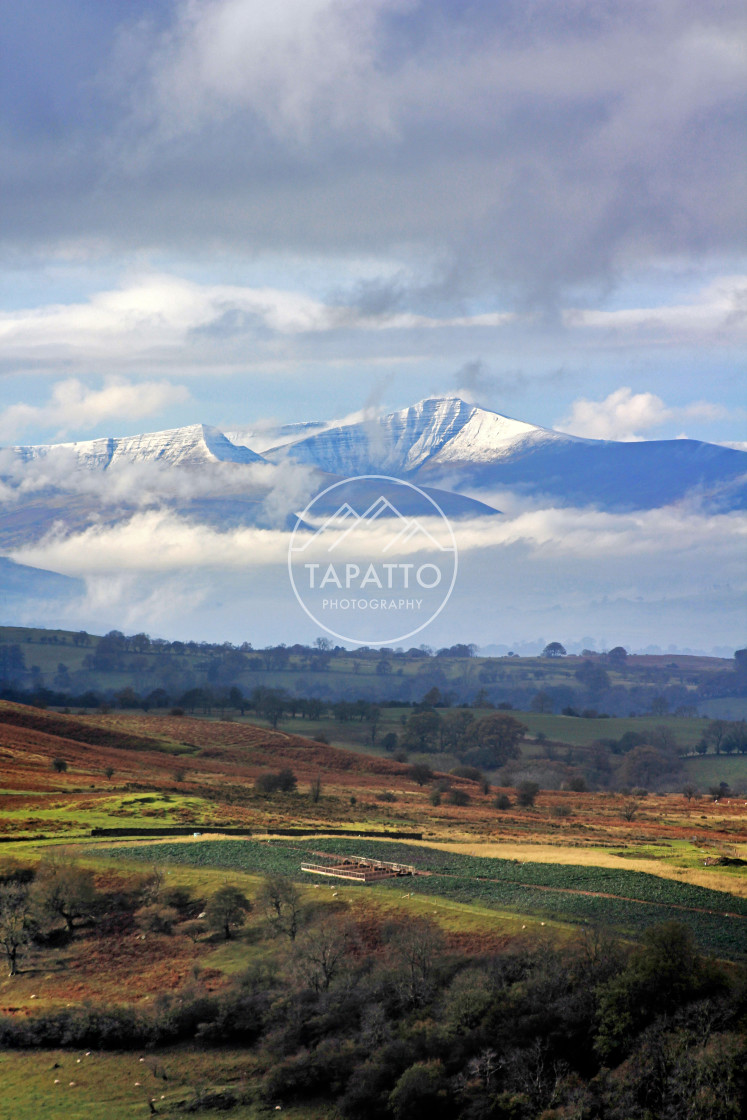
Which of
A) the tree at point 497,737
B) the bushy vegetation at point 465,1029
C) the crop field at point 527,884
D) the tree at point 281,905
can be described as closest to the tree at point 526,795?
the crop field at point 527,884

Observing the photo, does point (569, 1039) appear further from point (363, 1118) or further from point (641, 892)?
point (641, 892)

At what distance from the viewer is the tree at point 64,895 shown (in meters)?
53.9

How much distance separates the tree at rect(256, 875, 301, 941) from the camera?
4869 cm

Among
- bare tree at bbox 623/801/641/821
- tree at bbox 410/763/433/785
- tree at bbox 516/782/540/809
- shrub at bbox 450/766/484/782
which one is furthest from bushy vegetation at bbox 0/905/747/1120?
shrub at bbox 450/766/484/782

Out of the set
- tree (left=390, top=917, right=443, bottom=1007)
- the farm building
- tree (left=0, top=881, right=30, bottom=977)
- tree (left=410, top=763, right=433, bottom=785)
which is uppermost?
the farm building

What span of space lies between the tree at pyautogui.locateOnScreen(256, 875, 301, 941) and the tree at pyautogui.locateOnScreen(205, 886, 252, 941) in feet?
2.89

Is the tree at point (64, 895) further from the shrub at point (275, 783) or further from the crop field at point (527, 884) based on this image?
the shrub at point (275, 783)

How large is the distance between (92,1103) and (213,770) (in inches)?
3362

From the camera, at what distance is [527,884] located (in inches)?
2137

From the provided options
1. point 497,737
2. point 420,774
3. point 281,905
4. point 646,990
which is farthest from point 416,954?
point 497,737

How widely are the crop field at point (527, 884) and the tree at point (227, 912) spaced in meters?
4.55

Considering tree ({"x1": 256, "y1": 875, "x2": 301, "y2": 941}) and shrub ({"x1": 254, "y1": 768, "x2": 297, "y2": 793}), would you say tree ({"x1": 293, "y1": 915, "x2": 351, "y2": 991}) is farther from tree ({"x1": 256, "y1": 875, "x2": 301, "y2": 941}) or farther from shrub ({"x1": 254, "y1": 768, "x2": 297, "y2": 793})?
shrub ({"x1": 254, "y1": 768, "x2": 297, "y2": 793})

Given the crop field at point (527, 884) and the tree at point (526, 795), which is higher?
the crop field at point (527, 884)

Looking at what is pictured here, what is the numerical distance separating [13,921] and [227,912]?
1072 cm
